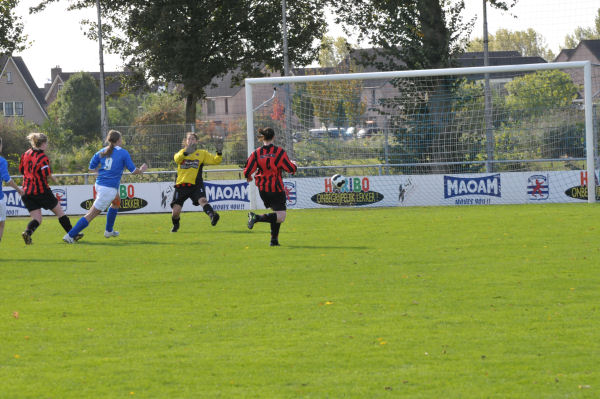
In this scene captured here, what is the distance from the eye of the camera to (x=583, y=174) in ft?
71.4

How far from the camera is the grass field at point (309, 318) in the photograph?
19.2 ft

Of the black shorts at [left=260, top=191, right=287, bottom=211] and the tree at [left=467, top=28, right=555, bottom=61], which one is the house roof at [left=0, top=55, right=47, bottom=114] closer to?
the tree at [left=467, top=28, right=555, bottom=61]

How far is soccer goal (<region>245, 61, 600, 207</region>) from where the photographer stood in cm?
2234

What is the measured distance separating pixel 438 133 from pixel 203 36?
15.0 meters

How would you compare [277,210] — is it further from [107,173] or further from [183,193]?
[183,193]

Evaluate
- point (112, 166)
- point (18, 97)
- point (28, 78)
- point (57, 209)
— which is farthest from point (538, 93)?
point (28, 78)

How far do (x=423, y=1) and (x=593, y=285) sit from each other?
66.9 ft

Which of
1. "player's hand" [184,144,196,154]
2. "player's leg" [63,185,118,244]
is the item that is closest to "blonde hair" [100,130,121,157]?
"player's leg" [63,185,118,244]

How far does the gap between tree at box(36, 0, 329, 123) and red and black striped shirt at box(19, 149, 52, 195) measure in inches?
822

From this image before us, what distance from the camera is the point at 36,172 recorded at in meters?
15.3

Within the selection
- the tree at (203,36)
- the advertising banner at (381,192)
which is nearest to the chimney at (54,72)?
the tree at (203,36)

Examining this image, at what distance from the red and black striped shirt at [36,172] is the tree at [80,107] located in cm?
6137

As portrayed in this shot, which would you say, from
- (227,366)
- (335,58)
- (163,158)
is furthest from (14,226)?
(335,58)

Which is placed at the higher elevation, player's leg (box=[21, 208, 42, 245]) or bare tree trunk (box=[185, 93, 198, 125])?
bare tree trunk (box=[185, 93, 198, 125])
